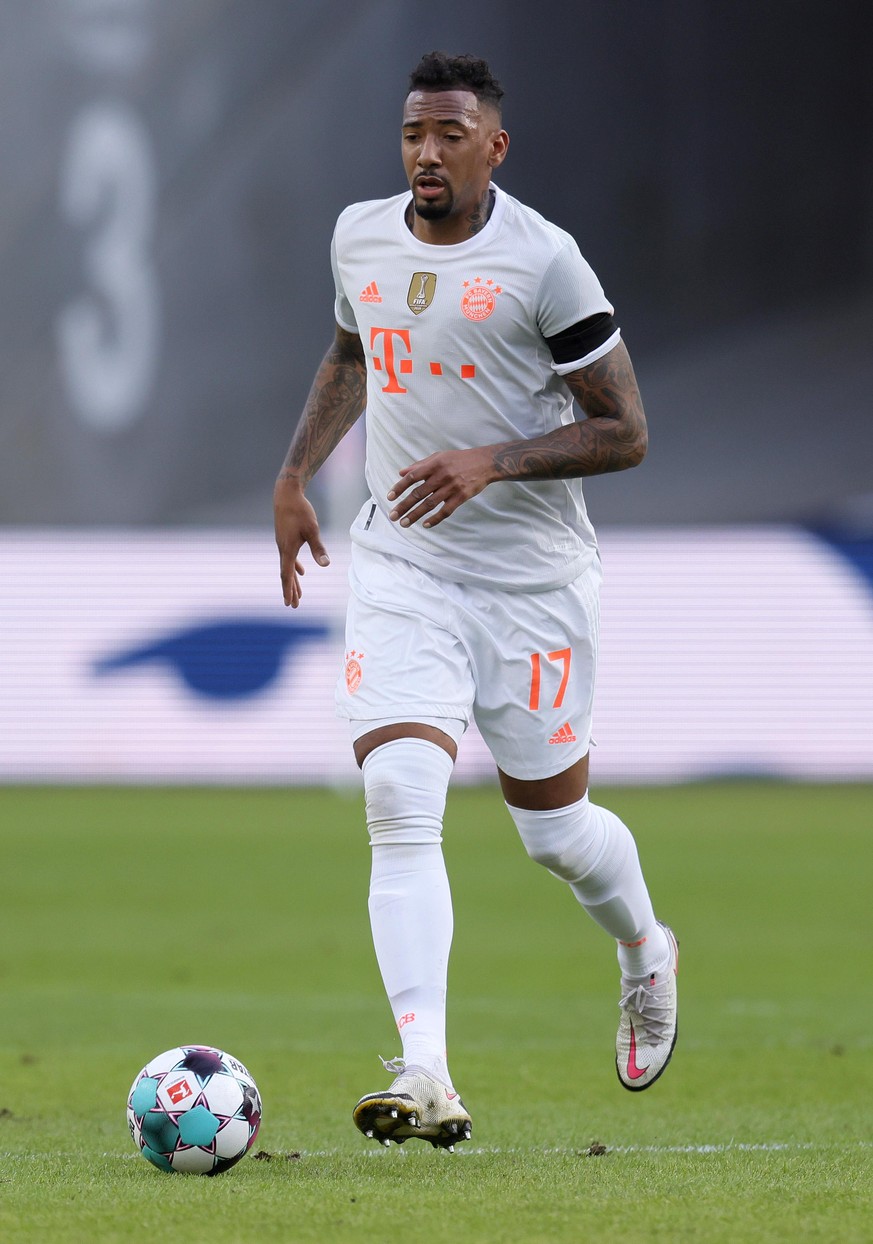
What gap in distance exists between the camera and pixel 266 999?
26.5ft

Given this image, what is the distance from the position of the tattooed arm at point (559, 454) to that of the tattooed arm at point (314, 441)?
1.62 ft

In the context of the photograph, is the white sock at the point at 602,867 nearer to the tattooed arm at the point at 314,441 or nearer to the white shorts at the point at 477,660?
the white shorts at the point at 477,660

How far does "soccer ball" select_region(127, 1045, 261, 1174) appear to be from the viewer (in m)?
4.02

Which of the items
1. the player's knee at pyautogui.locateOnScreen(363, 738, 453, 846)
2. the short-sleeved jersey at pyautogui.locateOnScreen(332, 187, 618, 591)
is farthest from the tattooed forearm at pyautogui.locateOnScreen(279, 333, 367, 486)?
the player's knee at pyautogui.locateOnScreen(363, 738, 453, 846)

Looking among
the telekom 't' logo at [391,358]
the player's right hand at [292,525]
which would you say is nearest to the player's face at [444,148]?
the telekom 't' logo at [391,358]

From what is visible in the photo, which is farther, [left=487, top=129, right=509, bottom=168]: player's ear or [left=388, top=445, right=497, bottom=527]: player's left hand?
[left=487, top=129, right=509, bottom=168]: player's ear

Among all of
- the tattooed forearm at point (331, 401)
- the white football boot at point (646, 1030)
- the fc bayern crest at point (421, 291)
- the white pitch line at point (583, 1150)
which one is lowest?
the white football boot at point (646, 1030)

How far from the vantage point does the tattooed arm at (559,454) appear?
14.1 ft

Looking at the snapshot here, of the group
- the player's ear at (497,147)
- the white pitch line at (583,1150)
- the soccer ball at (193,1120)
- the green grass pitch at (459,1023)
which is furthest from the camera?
the player's ear at (497,147)

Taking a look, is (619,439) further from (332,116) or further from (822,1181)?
(332,116)

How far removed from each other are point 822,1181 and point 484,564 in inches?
63.3

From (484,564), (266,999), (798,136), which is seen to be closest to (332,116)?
(798,136)

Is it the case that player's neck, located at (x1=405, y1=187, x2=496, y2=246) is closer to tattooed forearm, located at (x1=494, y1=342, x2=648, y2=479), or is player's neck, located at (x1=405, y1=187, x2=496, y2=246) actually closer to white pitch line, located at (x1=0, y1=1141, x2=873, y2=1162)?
tattooed forearm, located at (x1=494, y1=342, x2=648, y2=479)

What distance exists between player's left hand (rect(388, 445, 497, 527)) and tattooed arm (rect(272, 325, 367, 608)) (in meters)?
0.66
